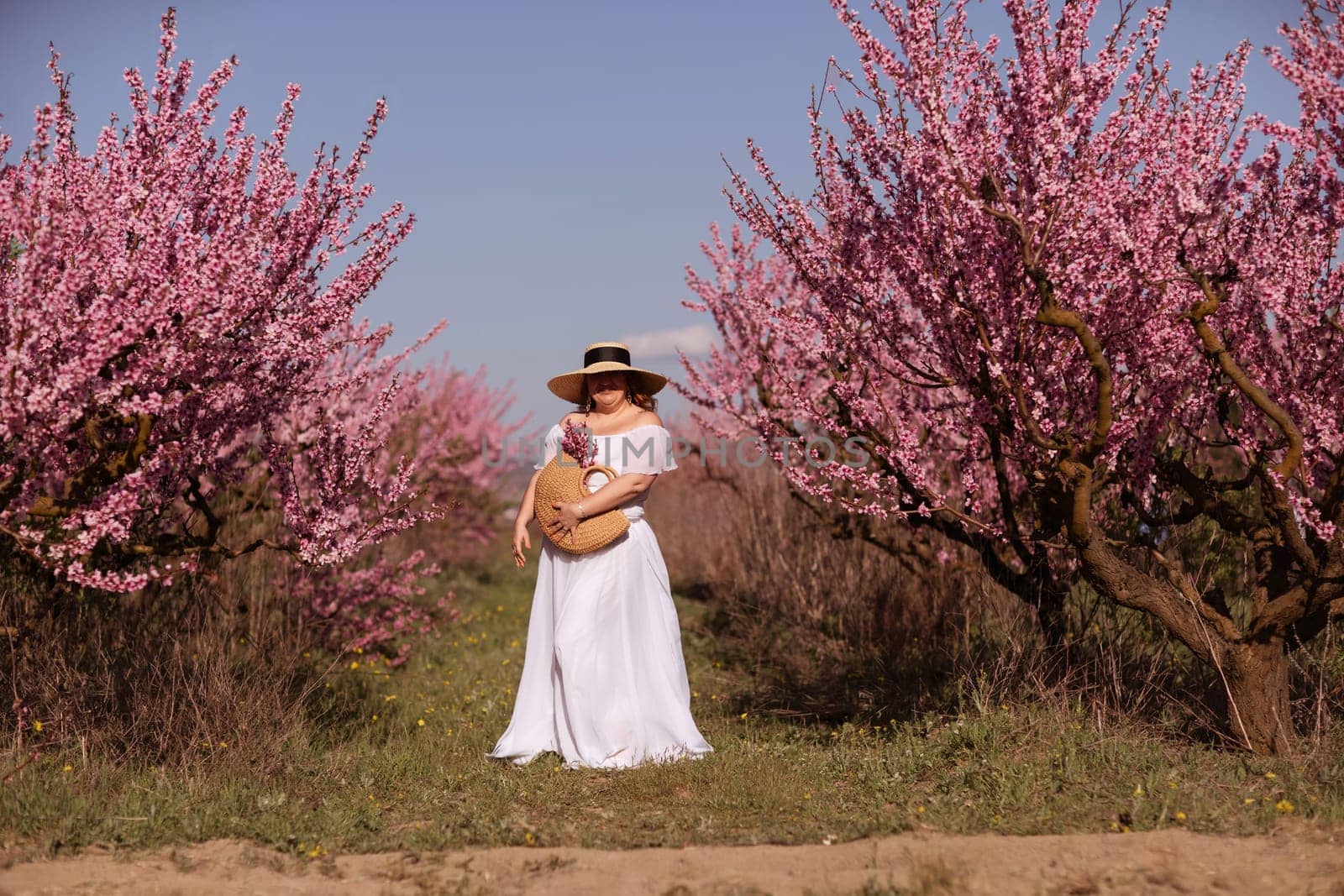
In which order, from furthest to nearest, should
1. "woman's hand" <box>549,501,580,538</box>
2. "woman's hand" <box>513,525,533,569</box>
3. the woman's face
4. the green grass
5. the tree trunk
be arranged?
the woman's face
"woman's hand" <box>513,525,533,569</box>
"woman's hand" <box>549,501,580,538</box>
the tree trunk
the green grass

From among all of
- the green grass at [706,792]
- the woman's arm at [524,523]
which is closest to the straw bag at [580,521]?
the woman's arm at [524,523]

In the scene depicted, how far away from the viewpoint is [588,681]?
→ 5609 millimetres

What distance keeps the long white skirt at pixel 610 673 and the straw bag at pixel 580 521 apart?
12cm

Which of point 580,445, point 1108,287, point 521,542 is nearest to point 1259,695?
point 1108,287

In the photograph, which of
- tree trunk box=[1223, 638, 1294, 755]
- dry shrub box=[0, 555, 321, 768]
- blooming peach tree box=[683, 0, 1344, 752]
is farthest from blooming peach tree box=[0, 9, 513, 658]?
tree trunk box=[1223, 638, 1294, 755]

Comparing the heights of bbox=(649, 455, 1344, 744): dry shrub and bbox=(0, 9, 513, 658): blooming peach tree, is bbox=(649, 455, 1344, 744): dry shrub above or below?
below

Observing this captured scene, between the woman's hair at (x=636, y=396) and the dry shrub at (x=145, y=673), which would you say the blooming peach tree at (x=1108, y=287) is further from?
the dry shrub at (x=145, y=673)

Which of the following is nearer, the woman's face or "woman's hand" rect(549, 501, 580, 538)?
"woman's hand" rect(549, 501, 580, 538)

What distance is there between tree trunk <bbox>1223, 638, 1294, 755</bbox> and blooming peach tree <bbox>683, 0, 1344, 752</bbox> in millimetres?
12

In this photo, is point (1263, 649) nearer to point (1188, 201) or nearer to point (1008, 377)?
point (1008, 377)

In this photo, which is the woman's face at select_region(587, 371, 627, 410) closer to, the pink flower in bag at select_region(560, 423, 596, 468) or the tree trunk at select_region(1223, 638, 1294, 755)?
the pink flower in bag at select_region(560, 423, 596, 468)

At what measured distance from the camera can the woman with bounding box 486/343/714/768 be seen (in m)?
5.59

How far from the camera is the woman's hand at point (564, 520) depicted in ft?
18.1

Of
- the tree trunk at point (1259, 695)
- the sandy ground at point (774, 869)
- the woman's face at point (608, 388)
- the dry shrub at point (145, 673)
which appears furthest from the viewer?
the woman's face at point (608, 388)
